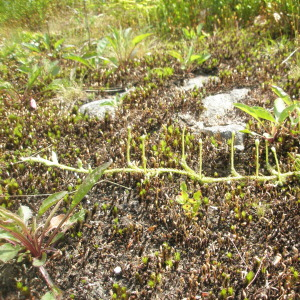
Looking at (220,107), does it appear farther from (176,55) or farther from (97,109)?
(97,109)

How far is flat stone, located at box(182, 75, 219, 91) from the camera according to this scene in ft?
13.8

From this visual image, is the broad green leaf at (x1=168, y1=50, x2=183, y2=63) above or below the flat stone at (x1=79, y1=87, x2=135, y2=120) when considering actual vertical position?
above

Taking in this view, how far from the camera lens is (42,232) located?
2.28 m

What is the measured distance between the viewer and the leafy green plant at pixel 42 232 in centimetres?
214

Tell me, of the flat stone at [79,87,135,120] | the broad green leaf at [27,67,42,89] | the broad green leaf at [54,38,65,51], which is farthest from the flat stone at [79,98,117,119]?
the broad green leaf at [54,38,65,51]

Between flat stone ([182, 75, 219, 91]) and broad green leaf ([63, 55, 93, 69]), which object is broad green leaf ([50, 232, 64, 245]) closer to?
flat stone ([182, 75, 219, 91])

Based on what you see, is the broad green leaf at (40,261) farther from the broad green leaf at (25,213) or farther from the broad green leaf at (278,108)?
the broad green leaf at (278,108)

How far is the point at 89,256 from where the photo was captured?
7.58 feet

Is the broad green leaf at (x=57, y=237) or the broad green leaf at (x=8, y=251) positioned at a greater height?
the broad green leaf at (x=8, y=251)

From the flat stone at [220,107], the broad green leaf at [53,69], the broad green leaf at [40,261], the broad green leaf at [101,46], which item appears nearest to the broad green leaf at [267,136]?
the flat stone at [220,107]

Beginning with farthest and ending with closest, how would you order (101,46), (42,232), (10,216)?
(101,46)
(42,232)
(10,216)

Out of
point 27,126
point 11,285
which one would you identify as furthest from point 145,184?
point 27,126

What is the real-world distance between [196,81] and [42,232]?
2862 mm

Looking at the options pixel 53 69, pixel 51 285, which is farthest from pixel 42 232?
pixel 53 69
